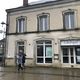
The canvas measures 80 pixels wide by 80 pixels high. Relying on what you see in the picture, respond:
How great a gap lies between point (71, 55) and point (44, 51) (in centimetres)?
369

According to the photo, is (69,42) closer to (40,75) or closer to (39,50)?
(39,50)

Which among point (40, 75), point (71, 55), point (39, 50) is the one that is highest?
point (39, 50)

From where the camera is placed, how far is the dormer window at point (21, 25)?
30.0 metres

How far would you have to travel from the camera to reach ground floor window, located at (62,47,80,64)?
83.9ft

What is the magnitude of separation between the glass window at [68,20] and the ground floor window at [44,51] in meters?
3.03

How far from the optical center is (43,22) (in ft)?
93.7

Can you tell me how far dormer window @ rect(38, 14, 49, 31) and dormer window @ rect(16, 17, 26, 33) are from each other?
94.6 inches

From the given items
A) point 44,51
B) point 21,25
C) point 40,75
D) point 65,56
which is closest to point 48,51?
point 44,51

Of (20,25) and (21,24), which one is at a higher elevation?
(21,24)

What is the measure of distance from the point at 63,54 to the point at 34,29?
17.1 ft

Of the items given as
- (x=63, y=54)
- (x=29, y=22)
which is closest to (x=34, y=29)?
(x=29, y=22)

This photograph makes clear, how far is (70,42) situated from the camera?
84.4 ft

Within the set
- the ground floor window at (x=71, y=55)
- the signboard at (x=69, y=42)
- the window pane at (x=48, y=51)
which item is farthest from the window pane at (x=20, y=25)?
the ground floor window at (x=71, y=55)

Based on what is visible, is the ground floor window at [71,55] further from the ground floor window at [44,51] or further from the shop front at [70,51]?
the ground floor window at [44,51]
